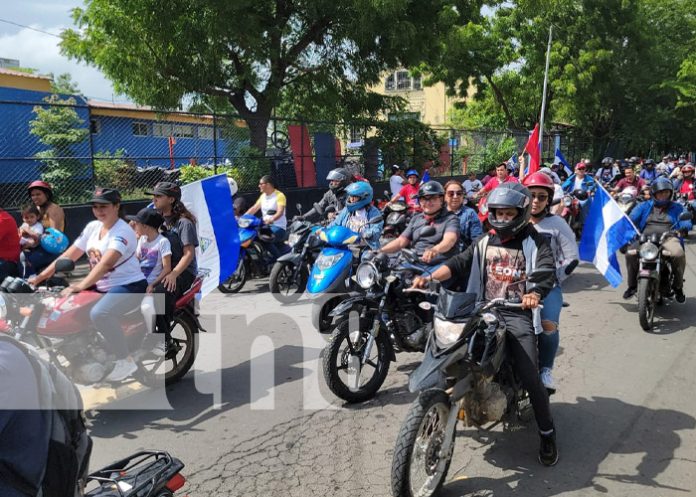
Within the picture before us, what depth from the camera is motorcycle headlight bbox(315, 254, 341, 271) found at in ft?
21.0

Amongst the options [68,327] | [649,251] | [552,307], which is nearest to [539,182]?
[552,307]

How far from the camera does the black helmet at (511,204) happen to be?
3891 mm

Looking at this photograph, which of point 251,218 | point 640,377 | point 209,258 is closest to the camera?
point 640,377

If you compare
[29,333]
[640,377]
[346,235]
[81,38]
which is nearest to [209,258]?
[346,235]

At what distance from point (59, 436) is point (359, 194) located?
5.94 metres

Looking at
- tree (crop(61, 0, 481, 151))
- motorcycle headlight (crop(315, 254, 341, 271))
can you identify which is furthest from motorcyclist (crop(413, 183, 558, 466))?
tree (crop(61, 0, 481, 151))

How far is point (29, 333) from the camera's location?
14.5ft

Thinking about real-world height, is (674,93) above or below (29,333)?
above

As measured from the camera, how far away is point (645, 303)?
6934 mm

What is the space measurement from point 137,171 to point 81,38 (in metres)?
5.98

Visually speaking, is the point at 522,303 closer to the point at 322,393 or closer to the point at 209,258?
the point at 322,393

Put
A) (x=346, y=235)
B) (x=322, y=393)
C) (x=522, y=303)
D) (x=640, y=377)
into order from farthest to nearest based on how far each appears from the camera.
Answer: (x=346, y=235) < (x=640, y=377) < (x=322, y=393) < (x=522, y=303)

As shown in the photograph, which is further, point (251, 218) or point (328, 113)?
point (328, 113)

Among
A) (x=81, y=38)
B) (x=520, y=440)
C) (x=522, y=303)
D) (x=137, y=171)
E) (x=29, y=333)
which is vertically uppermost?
(x=81, y=38)
